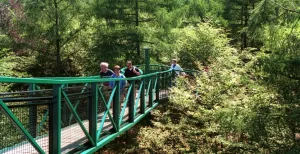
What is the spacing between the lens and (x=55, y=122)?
4430 millimetres

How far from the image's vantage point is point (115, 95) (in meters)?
6.90

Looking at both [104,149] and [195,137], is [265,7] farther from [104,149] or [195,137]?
[104,149]

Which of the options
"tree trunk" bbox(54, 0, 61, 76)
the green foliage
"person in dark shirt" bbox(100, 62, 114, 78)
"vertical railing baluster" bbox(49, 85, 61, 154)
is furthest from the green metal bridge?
the green foliage

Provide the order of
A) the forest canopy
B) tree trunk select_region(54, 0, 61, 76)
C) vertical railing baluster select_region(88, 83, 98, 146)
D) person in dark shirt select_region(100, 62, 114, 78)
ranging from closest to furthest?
vertical railing baluster select_region(88, 83, 98, 146), the forest canopy, person in dark shirt select_region(100, 62, 114, 78), tree trunk select_region(54, 0, 61, 76)

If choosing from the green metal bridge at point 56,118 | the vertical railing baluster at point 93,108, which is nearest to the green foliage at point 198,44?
the green metal bridge at point 56,118

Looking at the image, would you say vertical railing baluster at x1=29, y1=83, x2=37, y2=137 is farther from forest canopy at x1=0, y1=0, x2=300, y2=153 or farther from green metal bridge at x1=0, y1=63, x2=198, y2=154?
forest canopy at x1=0, y1=0, x2=300, y2=153

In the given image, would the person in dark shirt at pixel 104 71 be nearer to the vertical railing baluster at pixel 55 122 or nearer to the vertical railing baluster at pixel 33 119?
the vertical railing baluster at pixel 33 119

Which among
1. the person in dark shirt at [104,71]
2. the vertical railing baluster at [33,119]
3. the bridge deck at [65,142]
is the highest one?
the person in dark shirt at [104,71]

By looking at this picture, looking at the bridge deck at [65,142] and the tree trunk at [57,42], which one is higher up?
the tree trunk at [57,42]

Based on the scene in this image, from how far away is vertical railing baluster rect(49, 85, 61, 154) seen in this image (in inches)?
173

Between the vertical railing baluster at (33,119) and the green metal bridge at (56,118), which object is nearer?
the green metal bridge at (56,118)

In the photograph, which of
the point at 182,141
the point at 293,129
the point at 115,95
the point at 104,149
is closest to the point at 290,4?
the point at 293,129

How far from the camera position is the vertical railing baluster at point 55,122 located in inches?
173

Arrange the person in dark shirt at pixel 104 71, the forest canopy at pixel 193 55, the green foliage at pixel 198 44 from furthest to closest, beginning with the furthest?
the green foliage at pixel 198 44
the person in dark shirt at pixel 104 71
the forest canopy at pixel 193 55
